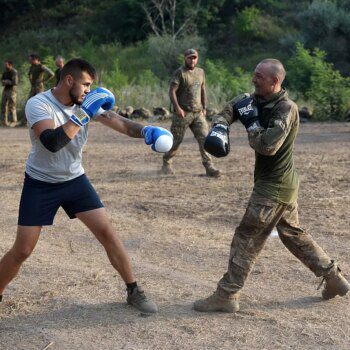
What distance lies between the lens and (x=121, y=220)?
8.06 metres

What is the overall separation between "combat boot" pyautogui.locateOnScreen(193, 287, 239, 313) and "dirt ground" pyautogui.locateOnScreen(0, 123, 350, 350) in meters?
0.06

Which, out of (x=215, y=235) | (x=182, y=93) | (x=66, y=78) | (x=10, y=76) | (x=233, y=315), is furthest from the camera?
(x=10, y=76)

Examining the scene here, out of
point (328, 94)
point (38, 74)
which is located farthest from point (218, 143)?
point (328, 94)

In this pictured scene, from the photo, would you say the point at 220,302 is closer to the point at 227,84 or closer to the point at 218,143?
the point at 218,143

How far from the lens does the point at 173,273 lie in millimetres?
6082

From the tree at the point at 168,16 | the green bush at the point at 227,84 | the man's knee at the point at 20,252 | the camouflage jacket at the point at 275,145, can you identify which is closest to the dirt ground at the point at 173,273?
the man's knee at the point at 20,252

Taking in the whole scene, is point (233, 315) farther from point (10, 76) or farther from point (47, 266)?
point (10, 76)

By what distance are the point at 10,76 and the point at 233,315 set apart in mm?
13540

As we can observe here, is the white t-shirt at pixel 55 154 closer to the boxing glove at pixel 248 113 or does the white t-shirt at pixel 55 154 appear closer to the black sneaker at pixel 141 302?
the black sneaker at pixel 141 302

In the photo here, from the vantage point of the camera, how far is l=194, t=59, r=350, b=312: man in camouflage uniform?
4855 mm

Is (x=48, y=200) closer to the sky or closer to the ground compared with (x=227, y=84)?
closer to the sky

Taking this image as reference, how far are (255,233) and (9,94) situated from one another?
13621 millimetres

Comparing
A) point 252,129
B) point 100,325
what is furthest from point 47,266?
point 252,129

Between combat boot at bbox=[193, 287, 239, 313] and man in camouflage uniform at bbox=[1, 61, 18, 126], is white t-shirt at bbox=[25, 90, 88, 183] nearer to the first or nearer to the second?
combat boot at bbox=[193, 287, 239, 313]
